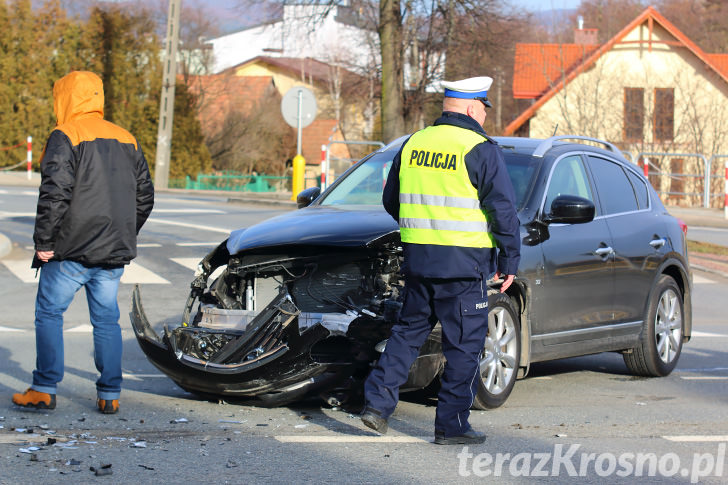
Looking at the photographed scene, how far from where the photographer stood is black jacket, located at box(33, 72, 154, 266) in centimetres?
577

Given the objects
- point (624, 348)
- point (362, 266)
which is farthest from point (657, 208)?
point (362, 266)

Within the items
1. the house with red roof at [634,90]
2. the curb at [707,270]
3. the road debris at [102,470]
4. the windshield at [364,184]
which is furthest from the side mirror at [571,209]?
the house with red roof at [634,90]

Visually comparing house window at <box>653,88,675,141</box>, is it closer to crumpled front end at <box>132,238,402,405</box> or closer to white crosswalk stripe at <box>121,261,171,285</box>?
white crosswalk stripe at <box>121,261,171,285</box>

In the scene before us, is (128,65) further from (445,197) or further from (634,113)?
(445,197)

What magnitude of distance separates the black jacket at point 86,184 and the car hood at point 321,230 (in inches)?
30.0

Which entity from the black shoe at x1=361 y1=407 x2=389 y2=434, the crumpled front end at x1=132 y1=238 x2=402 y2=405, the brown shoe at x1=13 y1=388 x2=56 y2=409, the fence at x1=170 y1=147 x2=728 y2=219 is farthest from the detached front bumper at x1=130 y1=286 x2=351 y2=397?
the fence at x1=170 y1=147 x2=728 y2=219

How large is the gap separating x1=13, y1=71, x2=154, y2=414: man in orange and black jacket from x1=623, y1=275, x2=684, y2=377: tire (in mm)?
3747

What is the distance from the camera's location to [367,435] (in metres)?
5.57

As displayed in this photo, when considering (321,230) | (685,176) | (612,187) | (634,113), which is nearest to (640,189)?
(612,187)

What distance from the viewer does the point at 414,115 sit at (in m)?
38.0

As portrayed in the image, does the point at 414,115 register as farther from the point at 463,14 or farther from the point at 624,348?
the point at 624,348

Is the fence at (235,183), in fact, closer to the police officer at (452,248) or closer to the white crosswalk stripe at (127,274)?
the white crosswalk stripe at (127,274)
